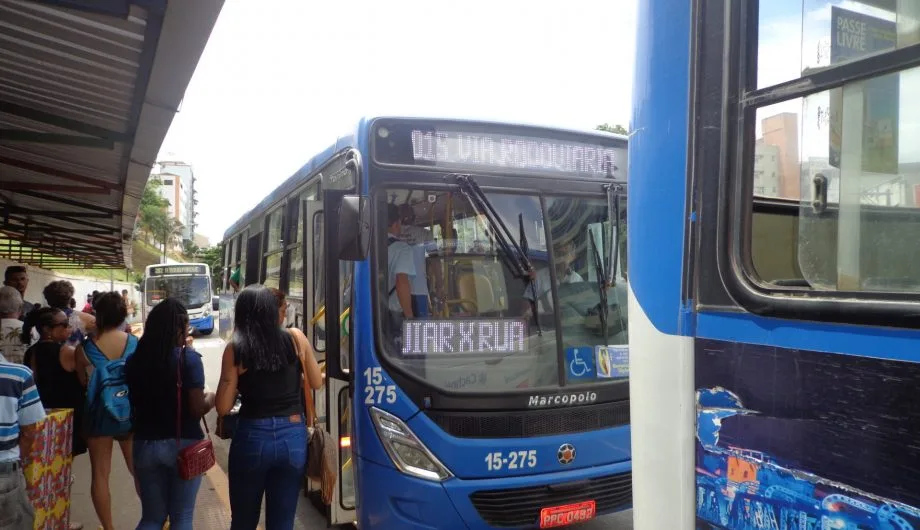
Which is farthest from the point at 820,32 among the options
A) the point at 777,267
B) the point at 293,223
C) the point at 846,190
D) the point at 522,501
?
the point at 293,223

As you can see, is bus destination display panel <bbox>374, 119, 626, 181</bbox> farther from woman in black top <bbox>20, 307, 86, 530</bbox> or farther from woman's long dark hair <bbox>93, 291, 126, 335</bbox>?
woman in black top <bbox>20, 307, 86, 530</bbox>

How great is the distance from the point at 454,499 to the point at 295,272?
2.63 meters

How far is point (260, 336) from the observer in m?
3.44

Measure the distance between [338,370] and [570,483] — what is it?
1.56 meters

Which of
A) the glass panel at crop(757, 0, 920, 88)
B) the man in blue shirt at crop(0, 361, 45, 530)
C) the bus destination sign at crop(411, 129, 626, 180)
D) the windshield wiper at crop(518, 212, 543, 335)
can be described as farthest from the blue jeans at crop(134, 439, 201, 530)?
the glass panel at crop(757, 0, 920, 88)

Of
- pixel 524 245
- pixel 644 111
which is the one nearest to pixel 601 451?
pixel 524 245

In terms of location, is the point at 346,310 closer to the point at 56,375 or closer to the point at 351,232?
the point at 351,232

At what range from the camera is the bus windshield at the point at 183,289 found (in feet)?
81.5

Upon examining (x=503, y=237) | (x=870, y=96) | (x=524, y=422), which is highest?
(x=870, y=96)

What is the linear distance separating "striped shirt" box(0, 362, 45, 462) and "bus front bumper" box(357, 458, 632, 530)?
171cm

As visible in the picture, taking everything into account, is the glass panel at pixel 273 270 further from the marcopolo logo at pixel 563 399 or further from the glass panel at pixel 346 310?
the marcopolo logo at pixel 563 399

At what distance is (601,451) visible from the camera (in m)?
4.12

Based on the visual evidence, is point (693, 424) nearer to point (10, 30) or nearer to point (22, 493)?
point (22, 493)

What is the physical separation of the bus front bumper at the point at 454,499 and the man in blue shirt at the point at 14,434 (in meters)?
1.67
